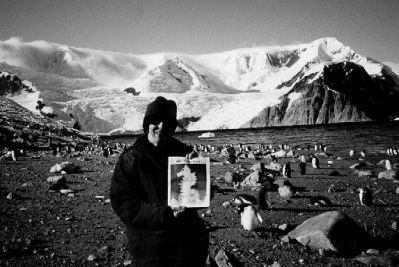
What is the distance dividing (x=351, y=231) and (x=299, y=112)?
140011 mm

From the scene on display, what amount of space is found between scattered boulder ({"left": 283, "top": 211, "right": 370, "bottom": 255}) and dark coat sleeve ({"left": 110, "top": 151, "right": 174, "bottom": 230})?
173 inches

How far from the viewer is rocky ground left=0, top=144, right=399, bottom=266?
5965 millimetres

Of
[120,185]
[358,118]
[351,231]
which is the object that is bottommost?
[351,231]

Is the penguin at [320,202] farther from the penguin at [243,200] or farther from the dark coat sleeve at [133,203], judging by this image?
the dark coat sleeve at [133,203]

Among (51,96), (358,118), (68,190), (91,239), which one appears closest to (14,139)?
(68,190)

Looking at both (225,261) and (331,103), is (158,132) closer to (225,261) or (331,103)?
(225,261)

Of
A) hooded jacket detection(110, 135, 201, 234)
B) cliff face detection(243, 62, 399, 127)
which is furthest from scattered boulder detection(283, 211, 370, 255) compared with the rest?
cliff face detection(243, 62, 399, 127)

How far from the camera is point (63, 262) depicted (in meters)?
5.77

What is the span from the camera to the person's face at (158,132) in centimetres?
330

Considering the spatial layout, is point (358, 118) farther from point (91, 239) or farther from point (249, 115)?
point (91, 239)

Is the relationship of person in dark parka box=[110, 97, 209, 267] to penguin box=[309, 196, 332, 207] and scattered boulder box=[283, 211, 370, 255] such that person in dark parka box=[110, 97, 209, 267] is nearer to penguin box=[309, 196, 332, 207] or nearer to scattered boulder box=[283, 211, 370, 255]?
scattered boulder box=[283, 211, 370, 255]

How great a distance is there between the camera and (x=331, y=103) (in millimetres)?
142625

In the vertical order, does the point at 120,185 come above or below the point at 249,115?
below

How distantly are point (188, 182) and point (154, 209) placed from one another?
1.33ft
